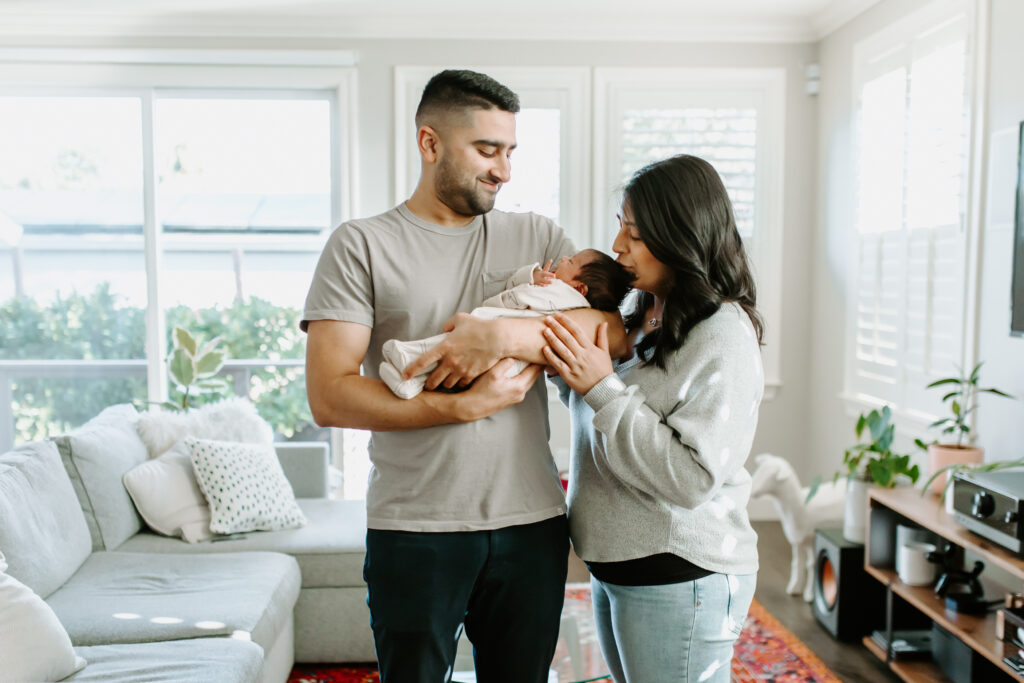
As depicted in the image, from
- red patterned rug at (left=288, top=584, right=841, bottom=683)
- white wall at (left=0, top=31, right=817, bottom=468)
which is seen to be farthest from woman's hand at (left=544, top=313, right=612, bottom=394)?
white wall at (left=0, top=31, right=817, bottom=468)

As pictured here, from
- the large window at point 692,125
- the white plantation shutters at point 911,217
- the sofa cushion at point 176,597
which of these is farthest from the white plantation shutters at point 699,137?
the sofa cushion at point 176,597

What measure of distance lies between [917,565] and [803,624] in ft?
2.12

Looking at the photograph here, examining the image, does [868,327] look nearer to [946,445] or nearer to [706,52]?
[946,445]

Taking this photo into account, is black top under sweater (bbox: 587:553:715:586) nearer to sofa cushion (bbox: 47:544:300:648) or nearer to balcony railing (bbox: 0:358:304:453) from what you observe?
sofa cushion (bbox: 47:544:300:648)

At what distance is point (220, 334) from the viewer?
480 cm

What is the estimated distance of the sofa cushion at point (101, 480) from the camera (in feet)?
9.41

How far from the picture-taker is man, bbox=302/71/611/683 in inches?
57.6

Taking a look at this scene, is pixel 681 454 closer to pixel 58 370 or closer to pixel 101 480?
pixel 101 480

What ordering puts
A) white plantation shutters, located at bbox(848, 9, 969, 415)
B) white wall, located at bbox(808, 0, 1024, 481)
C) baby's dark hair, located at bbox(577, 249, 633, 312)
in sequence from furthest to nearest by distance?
white plantation shutters, located at bbox(848, 9, 969, 415), white wall, located at bbox(808, 0, 1024, 481), baby's dark hair, located at bbox(577, 249, 633, 312)

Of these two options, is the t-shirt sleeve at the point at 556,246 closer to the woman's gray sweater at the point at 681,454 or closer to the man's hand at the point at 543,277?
the man's hand at the point at 543,277

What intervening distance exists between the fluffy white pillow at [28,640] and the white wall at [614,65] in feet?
9.91

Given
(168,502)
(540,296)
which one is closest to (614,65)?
(168,502)

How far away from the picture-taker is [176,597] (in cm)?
247

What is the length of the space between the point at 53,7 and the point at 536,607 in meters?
4.26
